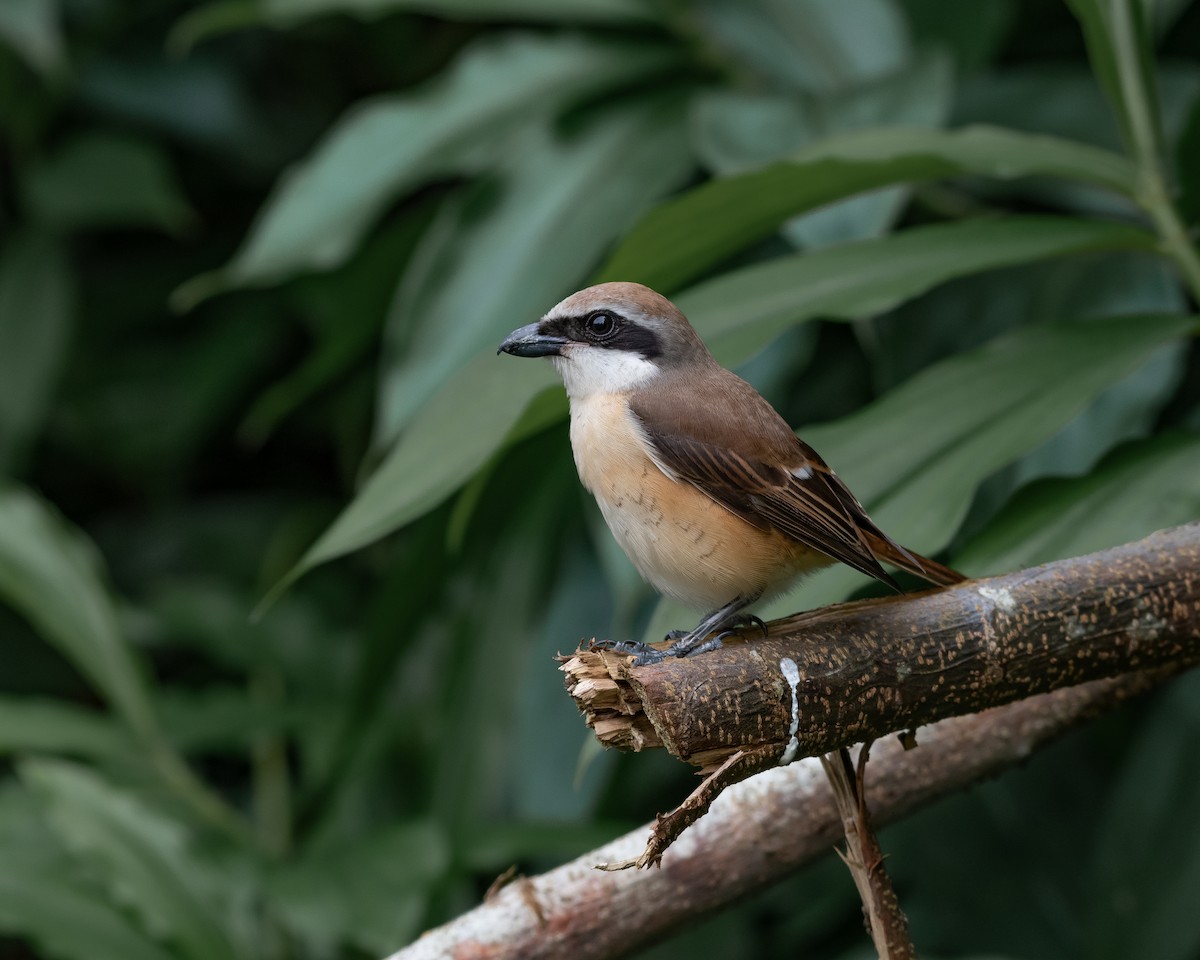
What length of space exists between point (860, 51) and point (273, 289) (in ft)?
6.24

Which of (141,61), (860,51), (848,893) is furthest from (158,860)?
(141,61)

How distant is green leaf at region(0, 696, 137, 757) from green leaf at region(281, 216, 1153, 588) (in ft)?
4.18

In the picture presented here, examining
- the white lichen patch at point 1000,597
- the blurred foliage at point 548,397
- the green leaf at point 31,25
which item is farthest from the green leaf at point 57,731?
the white lichen patch at point 1000,597

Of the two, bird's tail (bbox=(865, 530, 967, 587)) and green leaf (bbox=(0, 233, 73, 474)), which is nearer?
bird's tail (bbox=(865, 530, 967, 587))

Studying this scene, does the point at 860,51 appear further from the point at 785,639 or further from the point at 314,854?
the point at 314,854

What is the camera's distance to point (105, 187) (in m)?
3.72

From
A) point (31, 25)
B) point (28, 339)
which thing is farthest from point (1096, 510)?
point (28, 339)

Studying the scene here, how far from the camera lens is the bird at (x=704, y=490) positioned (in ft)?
5.24

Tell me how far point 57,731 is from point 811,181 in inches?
79.2

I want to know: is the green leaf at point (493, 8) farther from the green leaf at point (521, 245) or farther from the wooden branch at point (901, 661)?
the wooden branch at point (901, 661)

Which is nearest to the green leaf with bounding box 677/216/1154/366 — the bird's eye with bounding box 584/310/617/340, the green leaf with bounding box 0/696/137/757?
the bird's eye with bounding box 584/310/617/340

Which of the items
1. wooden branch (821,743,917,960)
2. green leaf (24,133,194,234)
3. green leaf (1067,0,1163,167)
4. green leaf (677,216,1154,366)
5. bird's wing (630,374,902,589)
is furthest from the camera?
green leaf (24,133,194,234)

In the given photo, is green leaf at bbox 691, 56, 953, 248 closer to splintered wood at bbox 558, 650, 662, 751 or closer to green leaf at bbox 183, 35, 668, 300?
green leaf at bbox 183, 35, 668, 300

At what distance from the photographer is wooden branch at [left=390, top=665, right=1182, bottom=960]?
5.52 ft
